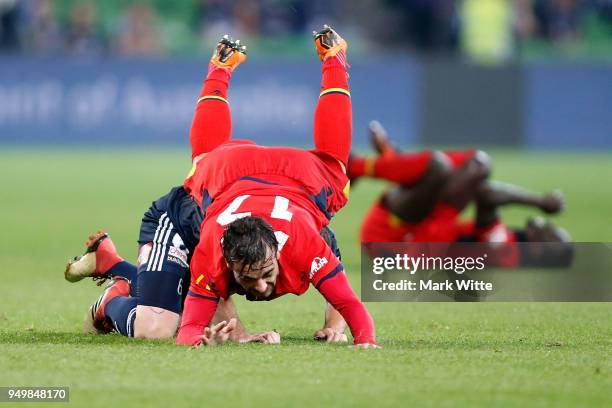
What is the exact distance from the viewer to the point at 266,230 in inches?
241

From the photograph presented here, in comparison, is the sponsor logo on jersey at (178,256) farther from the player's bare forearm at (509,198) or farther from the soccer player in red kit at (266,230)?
the player's bare forearm at (509,198)

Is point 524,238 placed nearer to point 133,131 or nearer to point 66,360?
point 66,360

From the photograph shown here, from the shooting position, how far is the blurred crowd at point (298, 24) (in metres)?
→ 23.8

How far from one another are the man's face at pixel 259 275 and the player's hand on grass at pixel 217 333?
0.21m

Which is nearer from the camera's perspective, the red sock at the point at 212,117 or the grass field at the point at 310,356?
the grass field at the point at 310,356

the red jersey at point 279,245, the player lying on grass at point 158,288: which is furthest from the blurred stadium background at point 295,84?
the red jersey at point 279,245

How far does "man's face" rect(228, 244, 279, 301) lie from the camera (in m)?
6.09

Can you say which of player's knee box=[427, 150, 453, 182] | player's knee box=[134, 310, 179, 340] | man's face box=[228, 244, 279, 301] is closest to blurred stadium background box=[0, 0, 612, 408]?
player's knee box=[427, 150, 453, 182]

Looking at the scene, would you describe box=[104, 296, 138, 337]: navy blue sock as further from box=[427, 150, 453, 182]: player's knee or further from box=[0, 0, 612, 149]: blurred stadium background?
box=[0, 0, 612, 149]: blurred stadium background

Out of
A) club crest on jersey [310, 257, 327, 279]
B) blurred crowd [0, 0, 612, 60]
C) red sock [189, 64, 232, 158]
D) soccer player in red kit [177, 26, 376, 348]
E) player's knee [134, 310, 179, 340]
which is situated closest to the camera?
soccer player in red kit [177, 26, 376, 348]

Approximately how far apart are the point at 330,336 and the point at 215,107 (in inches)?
78.2

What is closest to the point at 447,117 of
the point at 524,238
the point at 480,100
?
the point at 480,100

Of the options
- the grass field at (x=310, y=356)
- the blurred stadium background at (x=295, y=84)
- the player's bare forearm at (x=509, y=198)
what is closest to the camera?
the grass field at (x=310, y=356)

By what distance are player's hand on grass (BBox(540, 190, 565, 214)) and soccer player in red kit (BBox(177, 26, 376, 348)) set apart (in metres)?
4.25
